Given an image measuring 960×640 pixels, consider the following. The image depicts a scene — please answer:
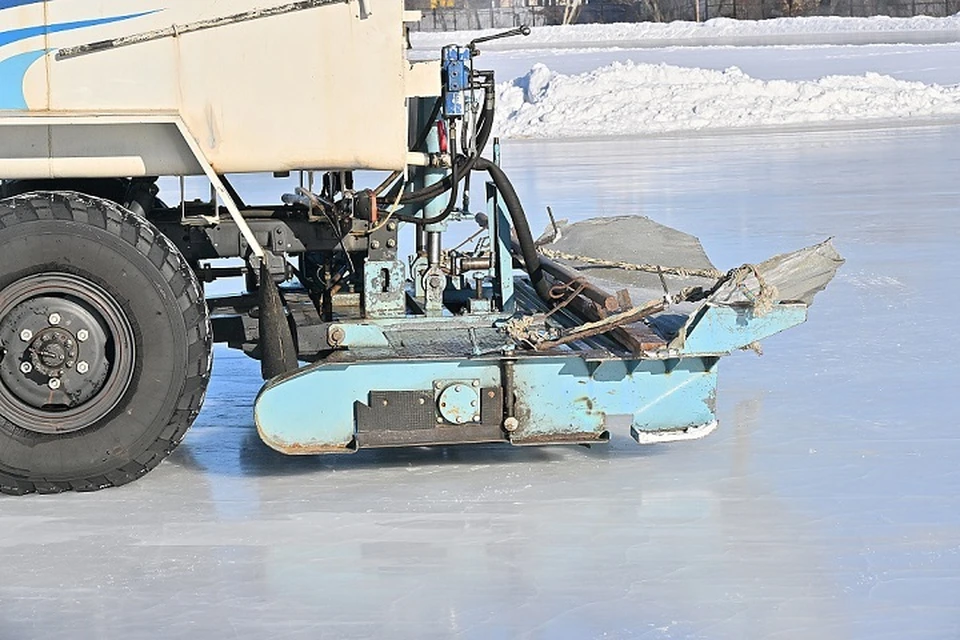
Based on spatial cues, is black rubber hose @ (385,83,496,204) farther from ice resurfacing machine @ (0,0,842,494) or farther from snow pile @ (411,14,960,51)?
snow pile @ (411,14,960,51)

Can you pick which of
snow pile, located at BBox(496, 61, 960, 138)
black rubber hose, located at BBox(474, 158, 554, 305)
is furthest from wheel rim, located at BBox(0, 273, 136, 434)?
snow pile, located at BBox(496, 61, 960, 138)

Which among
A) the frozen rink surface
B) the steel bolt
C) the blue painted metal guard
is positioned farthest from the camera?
the steel bolt

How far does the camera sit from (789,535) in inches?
181

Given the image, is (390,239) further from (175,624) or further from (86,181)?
(175,624)

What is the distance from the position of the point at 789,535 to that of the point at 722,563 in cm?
34

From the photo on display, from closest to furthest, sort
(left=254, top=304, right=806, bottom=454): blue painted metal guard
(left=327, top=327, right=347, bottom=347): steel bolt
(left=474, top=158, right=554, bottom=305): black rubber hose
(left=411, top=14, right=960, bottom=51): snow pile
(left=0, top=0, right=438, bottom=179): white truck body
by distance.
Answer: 1. (left=0, top=0, right=438, bottom=179): white truck body
2. (left=254, top=304, right=806, bottom=454): blue painted metal guard
3. (left=327, top=327, right=347, bottom=347): steel bolt
4. (left=474, top=158, right=554, bottom=305): black rubber hose
5. (left=411, top=14, right=960, bottom=51): snow pile

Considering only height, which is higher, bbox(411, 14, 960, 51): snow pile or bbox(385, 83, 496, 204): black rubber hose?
bbox(385, 83, 496, 204): black rubber hose

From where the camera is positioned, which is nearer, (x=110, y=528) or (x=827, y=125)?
(x=110, y=528)

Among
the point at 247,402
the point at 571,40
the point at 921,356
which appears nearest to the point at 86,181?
the point at 247,402

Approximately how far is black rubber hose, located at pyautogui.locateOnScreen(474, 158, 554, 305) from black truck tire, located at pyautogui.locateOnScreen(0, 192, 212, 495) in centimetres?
124

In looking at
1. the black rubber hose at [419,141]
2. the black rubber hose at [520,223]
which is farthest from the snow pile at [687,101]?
the black rubber hose at [419,141]

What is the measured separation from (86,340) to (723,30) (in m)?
42.8

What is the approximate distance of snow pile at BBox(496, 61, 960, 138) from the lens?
2458cm

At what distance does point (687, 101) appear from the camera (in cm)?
2567
